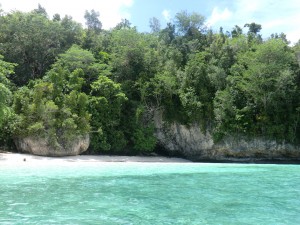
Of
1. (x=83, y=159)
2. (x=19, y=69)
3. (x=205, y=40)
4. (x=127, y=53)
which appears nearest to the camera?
(x=83, y=159)

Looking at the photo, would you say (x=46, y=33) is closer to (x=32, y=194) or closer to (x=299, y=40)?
(x=299, y=40)

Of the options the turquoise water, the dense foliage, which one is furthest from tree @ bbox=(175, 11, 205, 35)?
the turquoise water

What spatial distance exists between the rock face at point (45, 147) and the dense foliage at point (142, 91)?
550mm

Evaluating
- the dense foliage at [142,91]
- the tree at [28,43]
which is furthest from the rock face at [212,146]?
the tree at [28,43]

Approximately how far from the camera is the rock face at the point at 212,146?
2475 cm

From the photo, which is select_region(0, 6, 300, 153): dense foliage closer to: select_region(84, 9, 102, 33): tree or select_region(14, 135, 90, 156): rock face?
select_region(14, 135, 90, 156): rock face

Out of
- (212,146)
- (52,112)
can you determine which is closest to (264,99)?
(212,146)

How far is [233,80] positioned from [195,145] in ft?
19.7

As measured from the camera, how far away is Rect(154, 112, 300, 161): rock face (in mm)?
24750

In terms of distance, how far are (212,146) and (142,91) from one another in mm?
7061

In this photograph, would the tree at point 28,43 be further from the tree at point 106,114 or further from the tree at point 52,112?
the tree at point 106,114

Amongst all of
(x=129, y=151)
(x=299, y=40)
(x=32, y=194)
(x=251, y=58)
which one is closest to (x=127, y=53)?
(x=129, y=151)

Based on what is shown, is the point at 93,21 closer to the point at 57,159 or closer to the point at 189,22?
the point at 189,22

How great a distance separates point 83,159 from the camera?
21.3 m
